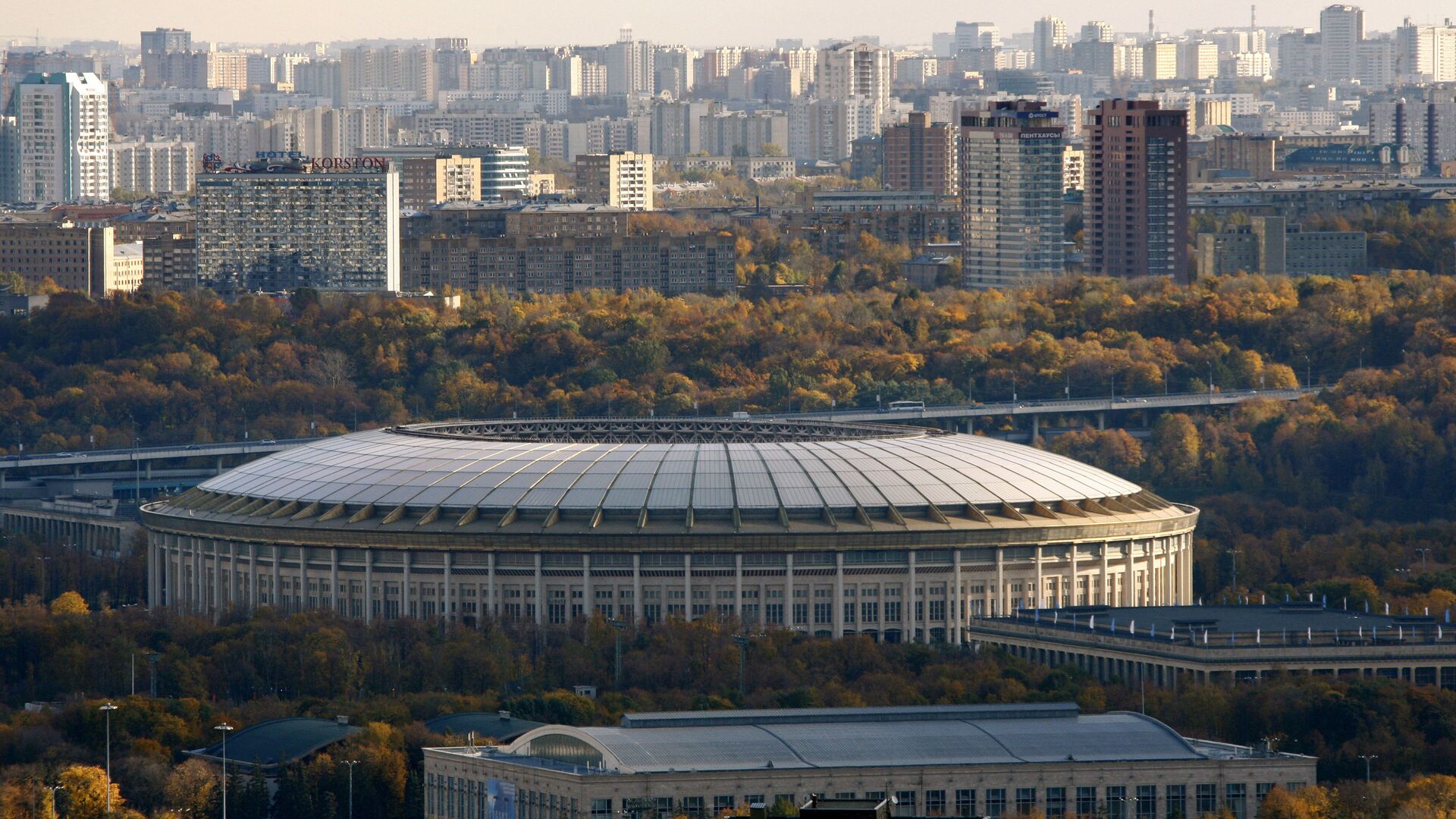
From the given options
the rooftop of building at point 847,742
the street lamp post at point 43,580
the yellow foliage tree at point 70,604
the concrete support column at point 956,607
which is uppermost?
the rooftop of building at point 847,742

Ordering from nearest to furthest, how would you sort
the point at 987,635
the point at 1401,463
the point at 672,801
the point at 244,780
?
the point at 672,801 → the point at 244,780 → the point at 987,635 → the point at 1401,463

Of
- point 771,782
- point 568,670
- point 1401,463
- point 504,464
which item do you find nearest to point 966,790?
point 771,782

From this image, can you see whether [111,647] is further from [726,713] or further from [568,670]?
[726,713]

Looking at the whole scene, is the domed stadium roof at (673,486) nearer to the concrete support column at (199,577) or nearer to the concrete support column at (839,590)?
the concrete support column at (839,590)

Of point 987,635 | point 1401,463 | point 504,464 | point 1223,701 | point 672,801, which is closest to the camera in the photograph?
point 672,801

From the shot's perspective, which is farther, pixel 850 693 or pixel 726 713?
pixel 850 693

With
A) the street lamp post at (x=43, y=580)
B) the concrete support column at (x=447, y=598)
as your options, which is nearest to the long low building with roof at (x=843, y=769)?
the concrete support column at (x=447, y=598)

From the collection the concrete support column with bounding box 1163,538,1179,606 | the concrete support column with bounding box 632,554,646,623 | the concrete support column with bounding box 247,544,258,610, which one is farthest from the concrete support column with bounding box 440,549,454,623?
the concrete support column with bounding box 1163,538,1179,606
